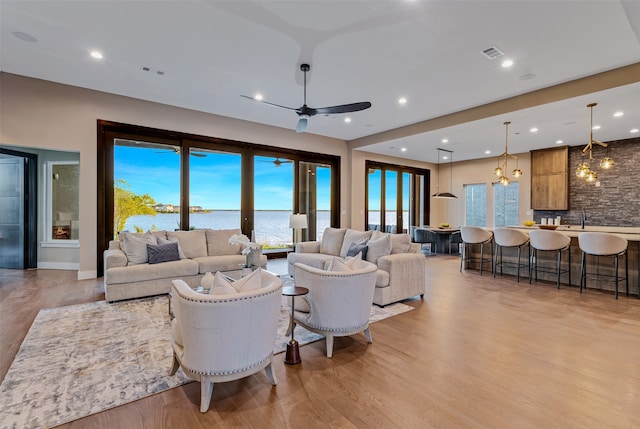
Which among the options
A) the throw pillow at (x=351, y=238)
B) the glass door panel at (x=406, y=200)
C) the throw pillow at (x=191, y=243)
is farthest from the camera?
the glass door panel at (x=406, y=200)

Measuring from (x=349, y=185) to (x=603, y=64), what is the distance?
6.03 m

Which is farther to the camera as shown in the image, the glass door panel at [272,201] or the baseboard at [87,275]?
the glass door panel at [272,201]

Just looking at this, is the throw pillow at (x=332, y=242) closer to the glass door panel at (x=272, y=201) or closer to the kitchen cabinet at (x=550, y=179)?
the glass door panel at (x=272, y=201)

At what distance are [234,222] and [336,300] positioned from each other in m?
5.25

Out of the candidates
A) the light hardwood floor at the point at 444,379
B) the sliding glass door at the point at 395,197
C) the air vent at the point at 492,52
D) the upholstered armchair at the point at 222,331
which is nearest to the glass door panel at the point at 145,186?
the light hardwood floor at the point at 444,379

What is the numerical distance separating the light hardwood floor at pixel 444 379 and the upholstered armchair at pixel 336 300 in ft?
0.81

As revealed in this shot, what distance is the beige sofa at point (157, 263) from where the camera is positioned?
14.0 feet

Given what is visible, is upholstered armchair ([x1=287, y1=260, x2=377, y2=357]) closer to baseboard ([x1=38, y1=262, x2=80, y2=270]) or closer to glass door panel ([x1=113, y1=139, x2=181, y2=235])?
glass door panel ([x1=113, y1=139, x2=181, y2=235])

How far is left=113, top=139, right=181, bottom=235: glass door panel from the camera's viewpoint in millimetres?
6070

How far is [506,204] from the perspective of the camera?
9984 mm

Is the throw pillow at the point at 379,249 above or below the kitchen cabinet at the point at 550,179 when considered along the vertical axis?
below

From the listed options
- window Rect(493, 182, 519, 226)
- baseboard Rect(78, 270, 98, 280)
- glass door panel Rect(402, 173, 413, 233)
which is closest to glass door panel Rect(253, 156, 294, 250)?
baseboard Rect(78, 270, 98, 280)

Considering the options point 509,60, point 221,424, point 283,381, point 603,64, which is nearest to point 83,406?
point 221,424

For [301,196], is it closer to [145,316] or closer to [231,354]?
[145,316]
